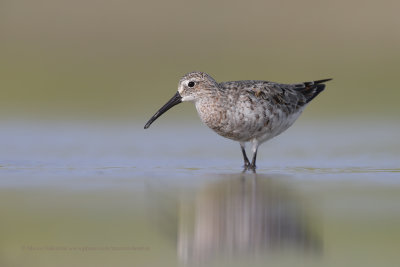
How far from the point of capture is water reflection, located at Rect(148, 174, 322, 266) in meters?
6.02

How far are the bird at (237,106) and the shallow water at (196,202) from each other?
45 centimetres

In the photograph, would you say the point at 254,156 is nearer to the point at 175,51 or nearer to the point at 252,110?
the point at 252,110

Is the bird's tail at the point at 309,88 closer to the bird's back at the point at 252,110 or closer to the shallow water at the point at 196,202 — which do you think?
the bird's back at the point at 252,110

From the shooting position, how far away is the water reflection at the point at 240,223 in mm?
6016

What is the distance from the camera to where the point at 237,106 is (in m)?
10.5

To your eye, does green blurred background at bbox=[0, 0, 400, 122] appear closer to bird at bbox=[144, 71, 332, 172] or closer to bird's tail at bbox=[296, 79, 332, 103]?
bird's tail at bbox=[296, 79, 332, 103]

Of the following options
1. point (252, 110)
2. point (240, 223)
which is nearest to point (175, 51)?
point (252, 110)

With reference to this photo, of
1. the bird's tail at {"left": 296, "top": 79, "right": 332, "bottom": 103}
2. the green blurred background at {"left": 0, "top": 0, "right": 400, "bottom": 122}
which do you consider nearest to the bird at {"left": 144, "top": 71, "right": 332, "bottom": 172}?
the bird's tail at {"left": 296, "top": 79, "right": 332, "bottom": 103}

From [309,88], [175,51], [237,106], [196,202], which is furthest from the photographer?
[175,51]

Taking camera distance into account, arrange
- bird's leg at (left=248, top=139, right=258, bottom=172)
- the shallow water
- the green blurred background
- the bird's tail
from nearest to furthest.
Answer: the shallow water → bird's leg at (left=248, top=139, right=258, bottom=172) → the bird's tail → the green blurred background

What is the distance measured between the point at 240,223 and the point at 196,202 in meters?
1.07

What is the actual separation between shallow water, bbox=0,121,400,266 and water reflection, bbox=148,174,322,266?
0.01 meters

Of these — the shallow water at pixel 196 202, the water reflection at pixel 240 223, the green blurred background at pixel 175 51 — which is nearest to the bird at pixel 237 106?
the shallow water at pixel 196 202

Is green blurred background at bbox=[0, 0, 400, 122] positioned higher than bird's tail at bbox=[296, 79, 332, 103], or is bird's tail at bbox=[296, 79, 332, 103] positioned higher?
green blurred background at bbox=[0, 0, 400, 122]
